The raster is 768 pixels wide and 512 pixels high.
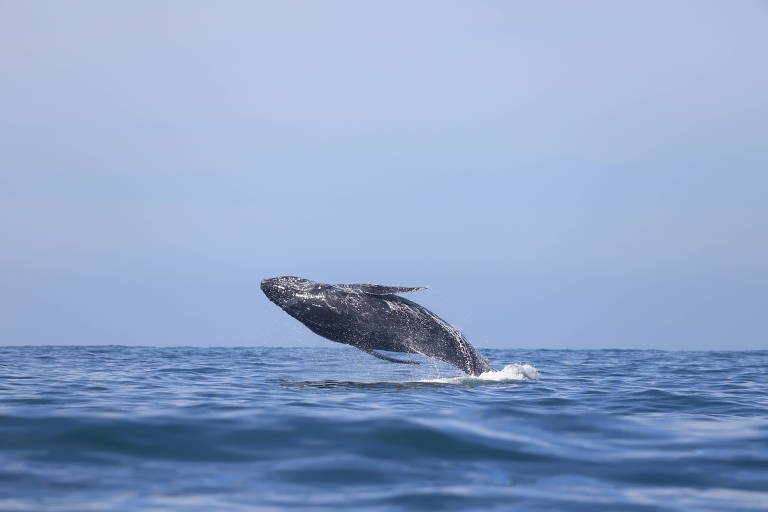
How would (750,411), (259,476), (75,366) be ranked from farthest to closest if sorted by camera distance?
1. (75,366)
2. (750,411)
3. (259,476)

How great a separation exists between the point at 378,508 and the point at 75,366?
21.6 metres

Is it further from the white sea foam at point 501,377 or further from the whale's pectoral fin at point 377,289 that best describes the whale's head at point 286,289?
the white sea foam at point 501,377

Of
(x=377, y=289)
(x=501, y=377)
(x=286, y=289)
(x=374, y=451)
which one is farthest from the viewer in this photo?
(x=501, y=377)

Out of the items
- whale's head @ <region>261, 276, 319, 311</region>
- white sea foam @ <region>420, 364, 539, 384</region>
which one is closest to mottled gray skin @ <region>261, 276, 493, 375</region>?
whale's head @ <region>261, 276, 319, 311</region>

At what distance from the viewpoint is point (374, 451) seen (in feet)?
32.6

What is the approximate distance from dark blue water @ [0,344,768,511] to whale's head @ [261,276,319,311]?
7.33 ft

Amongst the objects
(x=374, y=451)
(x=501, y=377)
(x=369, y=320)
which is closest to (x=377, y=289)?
(x=369, y=320)

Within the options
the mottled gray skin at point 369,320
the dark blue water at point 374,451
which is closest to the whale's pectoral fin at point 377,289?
the mottled gray skin at point 369,320

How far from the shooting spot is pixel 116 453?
9609mm

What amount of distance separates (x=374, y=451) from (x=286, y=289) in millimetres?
8407

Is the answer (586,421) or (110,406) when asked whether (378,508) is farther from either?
(110,406)

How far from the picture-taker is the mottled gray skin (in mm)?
17203

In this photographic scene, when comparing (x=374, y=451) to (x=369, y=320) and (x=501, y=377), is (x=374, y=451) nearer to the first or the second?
(x=369, y=320)

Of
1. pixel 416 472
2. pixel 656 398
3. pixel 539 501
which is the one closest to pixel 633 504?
pixel 539 501
